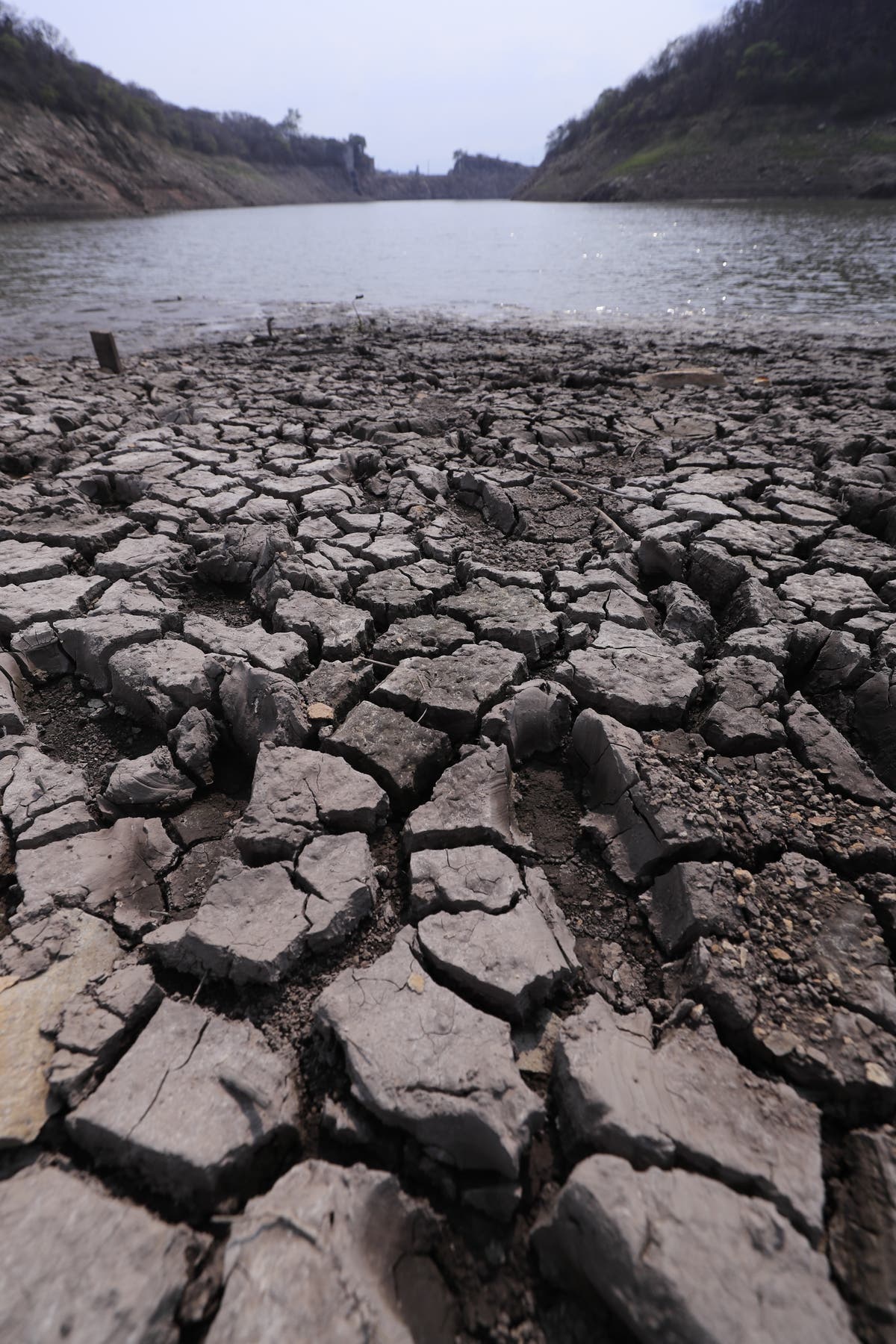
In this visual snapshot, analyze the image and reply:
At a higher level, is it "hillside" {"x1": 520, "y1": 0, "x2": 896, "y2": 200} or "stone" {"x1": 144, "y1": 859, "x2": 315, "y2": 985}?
"hillside" {"x1": 520, "y1": 0, "x2": 896, "y2": 200}

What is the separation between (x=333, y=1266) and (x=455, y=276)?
1881 centimetres

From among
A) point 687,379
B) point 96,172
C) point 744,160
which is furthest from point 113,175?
point 687,379

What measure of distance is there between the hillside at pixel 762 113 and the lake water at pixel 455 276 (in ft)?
42.4

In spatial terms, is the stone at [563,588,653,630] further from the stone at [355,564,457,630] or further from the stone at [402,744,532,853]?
the stone at [402,744,532,853]

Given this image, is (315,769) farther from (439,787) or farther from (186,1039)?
(186,1039)

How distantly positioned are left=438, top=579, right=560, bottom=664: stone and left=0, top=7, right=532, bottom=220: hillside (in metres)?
39.0

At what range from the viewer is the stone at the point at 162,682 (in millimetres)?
2301

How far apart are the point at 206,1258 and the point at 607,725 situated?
5.31 feet

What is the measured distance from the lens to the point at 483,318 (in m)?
10.5

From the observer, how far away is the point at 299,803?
6.26ft

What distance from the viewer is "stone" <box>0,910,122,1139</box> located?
125 cm

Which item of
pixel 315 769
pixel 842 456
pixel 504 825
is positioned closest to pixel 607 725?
pixel 504 825

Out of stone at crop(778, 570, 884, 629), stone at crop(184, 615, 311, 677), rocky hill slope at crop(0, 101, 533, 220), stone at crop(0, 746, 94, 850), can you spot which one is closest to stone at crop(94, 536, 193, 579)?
stone at crop(184, 615, 311, 677)

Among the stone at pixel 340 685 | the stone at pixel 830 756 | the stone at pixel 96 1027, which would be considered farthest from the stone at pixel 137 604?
the stone at pixel 830 756
